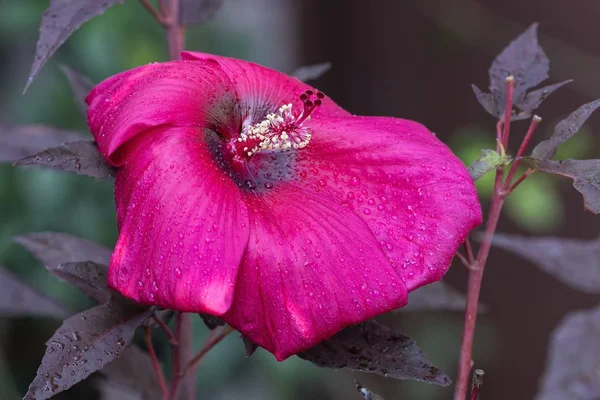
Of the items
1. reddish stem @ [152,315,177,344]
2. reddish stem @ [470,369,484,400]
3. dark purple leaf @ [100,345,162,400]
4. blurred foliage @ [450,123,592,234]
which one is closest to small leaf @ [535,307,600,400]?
reddish stem @ [470,369,484,400]

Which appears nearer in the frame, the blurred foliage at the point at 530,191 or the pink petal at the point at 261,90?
the pink petal at the point at 261,90

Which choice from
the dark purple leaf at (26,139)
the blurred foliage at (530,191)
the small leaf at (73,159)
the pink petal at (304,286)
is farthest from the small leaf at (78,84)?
the blurred foliage at (530,191)

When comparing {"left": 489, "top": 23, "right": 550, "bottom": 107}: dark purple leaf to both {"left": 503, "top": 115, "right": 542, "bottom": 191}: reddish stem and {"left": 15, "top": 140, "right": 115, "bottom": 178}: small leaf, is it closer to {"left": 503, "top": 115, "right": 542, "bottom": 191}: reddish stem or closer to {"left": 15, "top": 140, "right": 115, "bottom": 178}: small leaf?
{"left": 503, "top": 115, "right": 542, "bottom": 191}: reddish stem

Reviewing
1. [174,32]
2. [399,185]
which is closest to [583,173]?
[399,185]

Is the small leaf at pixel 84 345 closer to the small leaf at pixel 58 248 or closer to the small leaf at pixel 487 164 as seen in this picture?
the small leaf at pixel 58 248

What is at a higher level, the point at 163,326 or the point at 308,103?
the point at 308,103

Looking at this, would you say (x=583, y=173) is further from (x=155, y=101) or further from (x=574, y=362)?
(x=155, y=101)

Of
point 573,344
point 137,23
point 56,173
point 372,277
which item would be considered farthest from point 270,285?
point 137,23
